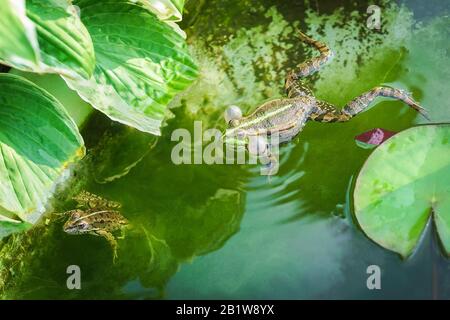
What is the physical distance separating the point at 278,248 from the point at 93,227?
80 centimetres

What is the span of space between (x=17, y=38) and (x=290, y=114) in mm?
1291

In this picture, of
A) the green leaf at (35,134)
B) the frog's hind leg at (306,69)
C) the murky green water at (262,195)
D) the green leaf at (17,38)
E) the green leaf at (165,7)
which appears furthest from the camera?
the frog's hind leg at (306,69)

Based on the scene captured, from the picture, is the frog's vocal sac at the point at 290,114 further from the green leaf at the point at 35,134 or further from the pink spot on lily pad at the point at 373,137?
the green leaf at the point at 35,134

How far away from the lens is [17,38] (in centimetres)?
184

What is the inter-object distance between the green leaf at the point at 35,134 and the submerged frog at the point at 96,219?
0.29m

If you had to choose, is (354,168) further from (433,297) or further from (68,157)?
(68,157)

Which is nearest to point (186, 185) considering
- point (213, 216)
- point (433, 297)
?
point (213, 216)

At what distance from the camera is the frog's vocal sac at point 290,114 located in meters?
2.72

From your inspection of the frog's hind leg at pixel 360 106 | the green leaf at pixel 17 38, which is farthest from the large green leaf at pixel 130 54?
the frog's hind leg at pixel 360 106

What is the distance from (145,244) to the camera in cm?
264

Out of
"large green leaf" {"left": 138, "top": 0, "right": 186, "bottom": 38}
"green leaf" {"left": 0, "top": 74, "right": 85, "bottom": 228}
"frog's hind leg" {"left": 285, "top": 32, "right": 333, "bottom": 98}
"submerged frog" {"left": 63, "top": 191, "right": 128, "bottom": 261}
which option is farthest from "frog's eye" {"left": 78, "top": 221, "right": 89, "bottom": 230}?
"frog's hind leg" {"left": 285, "top": 32, "right": 333, "bottom": 98}

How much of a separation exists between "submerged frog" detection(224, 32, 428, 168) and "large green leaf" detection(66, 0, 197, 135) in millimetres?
382

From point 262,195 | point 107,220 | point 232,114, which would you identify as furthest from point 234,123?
point 107,220

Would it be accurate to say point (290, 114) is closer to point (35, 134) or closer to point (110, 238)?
point (110, 238)
